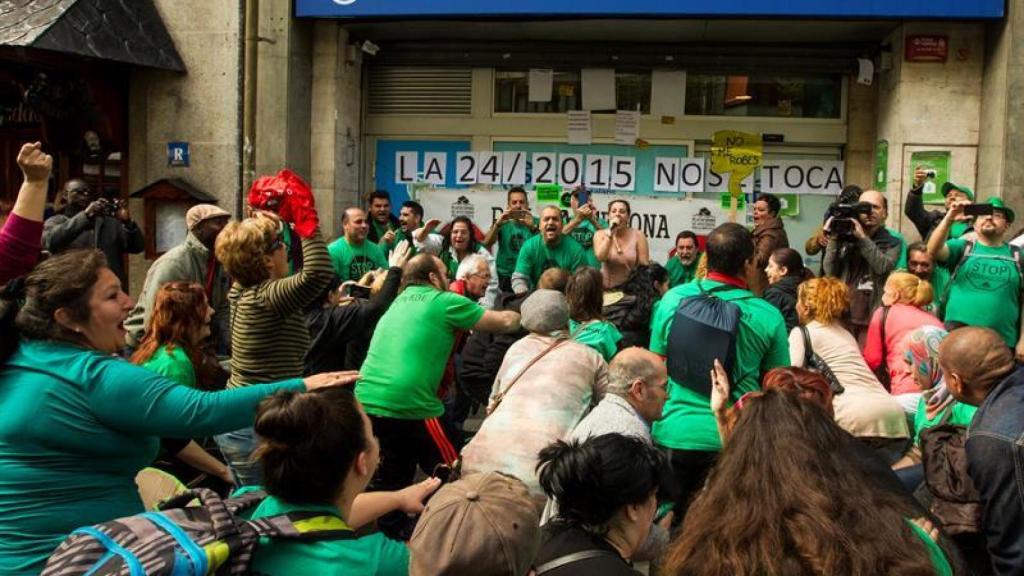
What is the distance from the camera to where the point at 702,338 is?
4.47m

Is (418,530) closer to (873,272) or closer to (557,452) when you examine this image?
(557,452)

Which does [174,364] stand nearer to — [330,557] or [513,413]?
[513,413]

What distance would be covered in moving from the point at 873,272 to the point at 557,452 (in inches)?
193

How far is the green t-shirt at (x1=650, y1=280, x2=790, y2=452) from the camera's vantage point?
448 centimetres

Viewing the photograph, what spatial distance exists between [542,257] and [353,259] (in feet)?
5.29

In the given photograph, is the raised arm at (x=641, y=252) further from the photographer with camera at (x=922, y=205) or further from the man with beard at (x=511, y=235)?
the photographer with camera at (x=922, y=205)

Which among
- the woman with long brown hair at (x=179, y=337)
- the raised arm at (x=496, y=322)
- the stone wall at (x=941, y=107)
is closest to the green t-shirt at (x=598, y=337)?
the raised arm at (x=496, y=322)

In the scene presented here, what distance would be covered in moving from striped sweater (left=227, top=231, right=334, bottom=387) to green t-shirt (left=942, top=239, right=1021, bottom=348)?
499 cm

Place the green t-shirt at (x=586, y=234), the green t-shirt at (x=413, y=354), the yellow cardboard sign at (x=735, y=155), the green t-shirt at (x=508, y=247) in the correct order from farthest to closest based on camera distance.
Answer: the yellow cardboard sign at (x=735, y=155) → the green t-shirt at (x=508, y=247) → the green t-shirt at (x=586, y=234) → the green t-shirt at (x=413, y=354)

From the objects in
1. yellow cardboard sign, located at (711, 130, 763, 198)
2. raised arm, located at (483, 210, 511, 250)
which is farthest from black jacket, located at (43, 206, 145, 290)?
yellow cardboard sign, located at (711, 130, 763, 198)

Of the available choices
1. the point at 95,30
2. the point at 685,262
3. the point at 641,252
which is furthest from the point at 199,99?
the point at 685,262

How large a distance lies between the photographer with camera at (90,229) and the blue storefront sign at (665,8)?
316 cm

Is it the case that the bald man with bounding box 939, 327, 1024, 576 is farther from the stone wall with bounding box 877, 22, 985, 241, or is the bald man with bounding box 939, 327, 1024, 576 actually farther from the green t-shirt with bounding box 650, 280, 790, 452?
the stone wall with bounding box 877, 22, 985, 241

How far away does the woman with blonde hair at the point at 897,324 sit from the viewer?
19.4 ft
